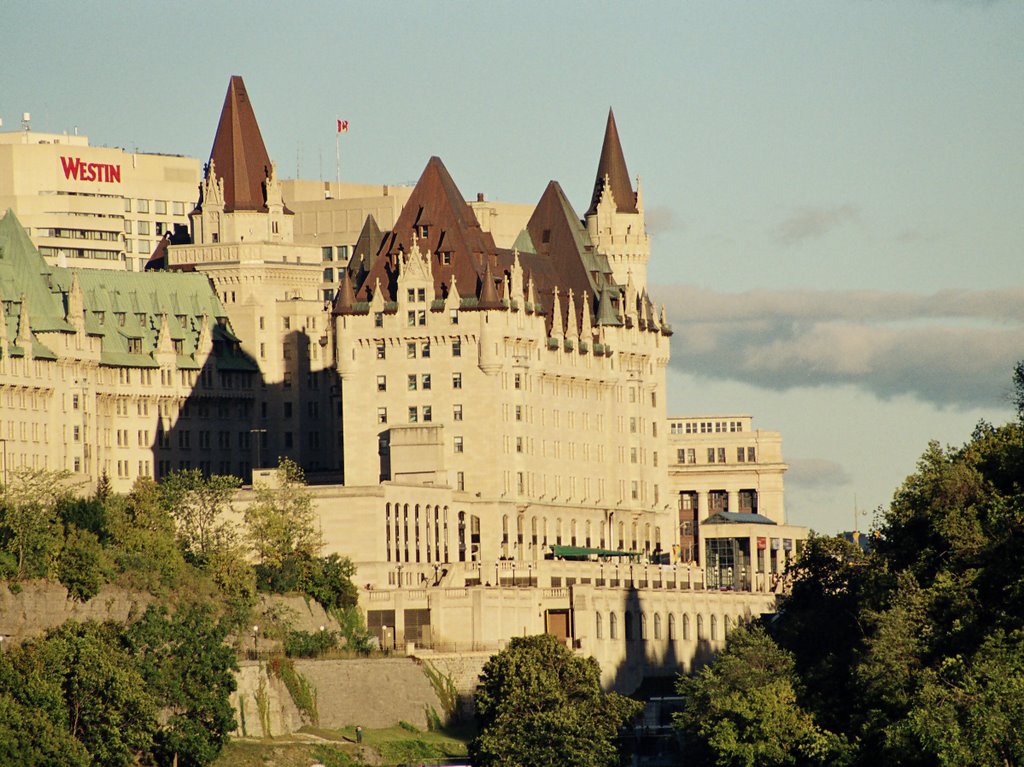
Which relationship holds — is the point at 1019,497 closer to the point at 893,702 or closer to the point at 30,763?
the point at 893,702

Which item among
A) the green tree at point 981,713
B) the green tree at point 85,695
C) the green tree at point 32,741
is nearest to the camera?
the green tree at point 981,713

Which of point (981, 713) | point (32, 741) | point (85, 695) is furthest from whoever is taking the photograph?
point (85, 695)

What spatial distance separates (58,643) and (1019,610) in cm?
5474

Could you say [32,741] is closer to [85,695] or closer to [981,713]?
[85,695]

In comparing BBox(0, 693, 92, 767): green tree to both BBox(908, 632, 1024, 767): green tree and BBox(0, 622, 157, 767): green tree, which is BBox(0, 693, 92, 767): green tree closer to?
BBox(0, 622, 157, 767): green tree

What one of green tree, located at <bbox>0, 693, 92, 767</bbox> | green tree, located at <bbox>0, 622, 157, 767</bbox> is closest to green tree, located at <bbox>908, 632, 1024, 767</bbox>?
green tree, located at <bbox>0, 622, 157, 767</bbox>

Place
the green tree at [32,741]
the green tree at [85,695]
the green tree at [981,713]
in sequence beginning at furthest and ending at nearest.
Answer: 1. the green tree at [85,695]
2. the green tree at [32,741]
3. the green tree at [981,713]

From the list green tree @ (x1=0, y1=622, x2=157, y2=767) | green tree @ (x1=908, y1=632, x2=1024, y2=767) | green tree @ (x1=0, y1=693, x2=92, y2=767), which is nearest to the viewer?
green tree @ (x1=908, y1=632, x2=1024, y2=767)

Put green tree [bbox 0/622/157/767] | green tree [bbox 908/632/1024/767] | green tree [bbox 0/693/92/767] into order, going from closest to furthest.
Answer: green tree [bbox 908/632/1024/767] < green tree [bbox 0/693/92/767] < green tree [bbox 0/622/157/767]

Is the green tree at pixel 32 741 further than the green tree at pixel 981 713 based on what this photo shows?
Yes

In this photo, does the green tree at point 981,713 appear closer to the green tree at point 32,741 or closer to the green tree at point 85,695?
the green tree at point 85,695

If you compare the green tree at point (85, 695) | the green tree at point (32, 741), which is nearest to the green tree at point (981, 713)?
the green tree at point (85, 695)

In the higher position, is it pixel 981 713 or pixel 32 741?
pixel 981 713

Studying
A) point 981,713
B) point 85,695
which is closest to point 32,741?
point 85,695
